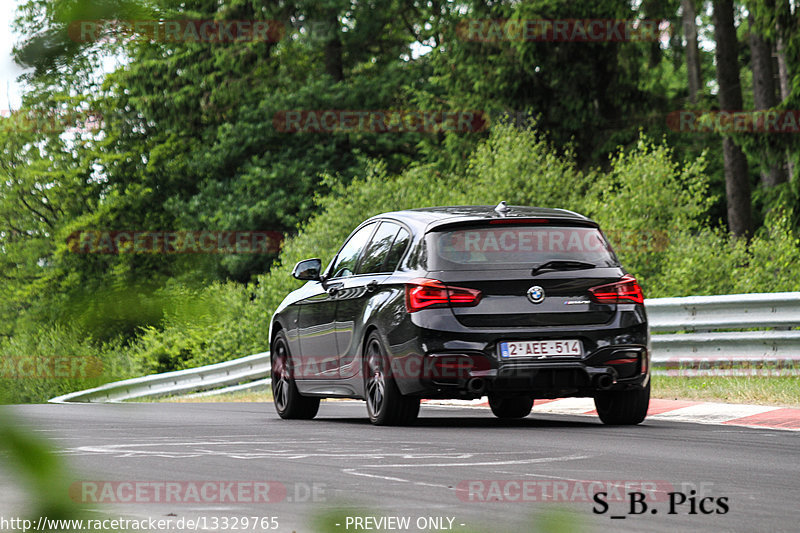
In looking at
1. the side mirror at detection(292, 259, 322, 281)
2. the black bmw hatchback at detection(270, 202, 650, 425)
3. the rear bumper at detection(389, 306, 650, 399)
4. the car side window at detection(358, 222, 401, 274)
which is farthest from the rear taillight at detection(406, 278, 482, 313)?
the side mirror at detection(292, 259, 322, 281)

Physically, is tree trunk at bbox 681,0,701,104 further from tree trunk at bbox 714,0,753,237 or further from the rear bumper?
the rear bumper

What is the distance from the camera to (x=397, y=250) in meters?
10.0

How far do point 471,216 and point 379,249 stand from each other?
38.8 inches

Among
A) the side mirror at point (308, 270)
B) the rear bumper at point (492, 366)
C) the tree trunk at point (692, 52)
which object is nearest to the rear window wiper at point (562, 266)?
the rear bumper at point (492, 366)

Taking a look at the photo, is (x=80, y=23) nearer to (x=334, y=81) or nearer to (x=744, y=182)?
(x=744, y=182)

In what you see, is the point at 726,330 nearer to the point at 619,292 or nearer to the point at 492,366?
the point at 619,292

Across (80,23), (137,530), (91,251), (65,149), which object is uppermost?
(80,23)

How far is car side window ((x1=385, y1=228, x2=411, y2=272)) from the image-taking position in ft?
32.6

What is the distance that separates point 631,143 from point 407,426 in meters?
26.7

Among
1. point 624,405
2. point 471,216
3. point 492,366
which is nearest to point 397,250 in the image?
point 471,216

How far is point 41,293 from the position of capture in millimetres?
1605

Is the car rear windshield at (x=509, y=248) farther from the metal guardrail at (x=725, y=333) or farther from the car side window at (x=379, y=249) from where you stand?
the metal guardrail at (x=725, y=333)

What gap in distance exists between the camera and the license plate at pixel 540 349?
918cm

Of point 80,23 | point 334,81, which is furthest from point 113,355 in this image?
point 334,81
